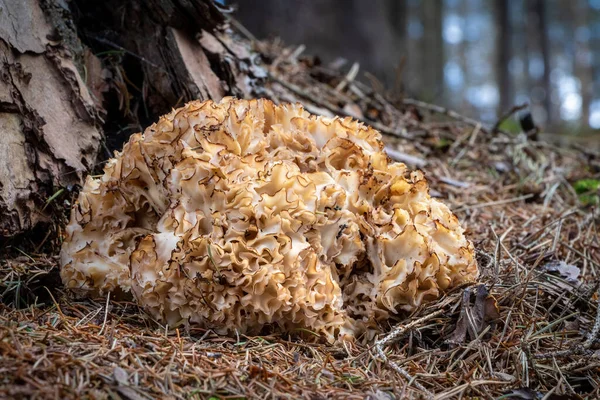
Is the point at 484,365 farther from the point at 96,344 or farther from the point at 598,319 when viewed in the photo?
the point at 96,344

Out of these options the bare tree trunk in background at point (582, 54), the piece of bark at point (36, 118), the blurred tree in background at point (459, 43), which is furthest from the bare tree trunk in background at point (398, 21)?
the bare tree trunk in background at point (582, 54)

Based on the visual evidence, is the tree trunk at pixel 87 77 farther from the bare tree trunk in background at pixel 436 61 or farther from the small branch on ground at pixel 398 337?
the bare tree trunk in background at pixel 436 61

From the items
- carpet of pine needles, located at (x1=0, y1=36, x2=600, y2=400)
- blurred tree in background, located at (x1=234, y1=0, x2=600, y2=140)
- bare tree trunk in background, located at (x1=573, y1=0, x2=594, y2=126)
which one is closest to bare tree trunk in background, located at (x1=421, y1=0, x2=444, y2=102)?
blurred tree in background, located at (x1=234, y1=0, x2=600, y2=140)

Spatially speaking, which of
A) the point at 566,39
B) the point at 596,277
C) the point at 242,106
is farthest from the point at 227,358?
the point at 566,39

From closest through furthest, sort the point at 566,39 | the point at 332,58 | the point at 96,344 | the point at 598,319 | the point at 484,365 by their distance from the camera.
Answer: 1. the point at 96,344
2. the point at 484,365
3. the point at 598,319
4. the point at 332,58
5. the point at 566,39

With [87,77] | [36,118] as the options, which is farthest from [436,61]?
[36,118]
